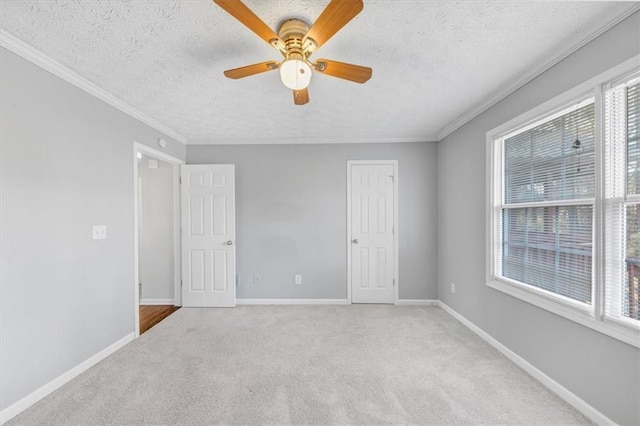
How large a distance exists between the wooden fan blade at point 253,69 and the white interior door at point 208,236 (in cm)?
219

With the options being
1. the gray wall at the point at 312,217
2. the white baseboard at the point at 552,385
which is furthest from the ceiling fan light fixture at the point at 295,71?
the white baseboard at the point at 552,385

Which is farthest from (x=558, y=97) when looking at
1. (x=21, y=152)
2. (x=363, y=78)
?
(x=21, y=152)

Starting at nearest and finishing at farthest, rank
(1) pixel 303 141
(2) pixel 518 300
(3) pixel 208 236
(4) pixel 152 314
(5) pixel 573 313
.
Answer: (5) pixel 573 313 → (2) pixel 518 300 → (4) pixel 152 314 → (3) pixel 208 236 → (1) pixel 303 141

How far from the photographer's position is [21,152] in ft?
5.89

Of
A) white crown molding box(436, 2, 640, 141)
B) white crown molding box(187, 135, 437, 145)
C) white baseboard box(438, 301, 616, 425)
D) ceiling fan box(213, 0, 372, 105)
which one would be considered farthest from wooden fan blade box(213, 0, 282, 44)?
white baseboard box(438, 301, 616, 425)

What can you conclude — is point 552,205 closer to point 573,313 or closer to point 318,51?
point 573,313

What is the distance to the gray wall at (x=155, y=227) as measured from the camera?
13.1 feet

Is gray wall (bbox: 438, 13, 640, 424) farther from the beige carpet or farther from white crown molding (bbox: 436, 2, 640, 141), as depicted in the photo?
the beige carpet

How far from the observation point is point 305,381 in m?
2.08

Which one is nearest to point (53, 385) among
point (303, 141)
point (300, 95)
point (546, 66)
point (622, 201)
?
point (300, 95)

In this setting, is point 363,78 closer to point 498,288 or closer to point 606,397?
point 498,288

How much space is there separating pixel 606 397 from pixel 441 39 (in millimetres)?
2428

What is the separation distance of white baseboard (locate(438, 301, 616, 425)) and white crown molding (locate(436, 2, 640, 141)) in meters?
2.31

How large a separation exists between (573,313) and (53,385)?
12.3 feet
